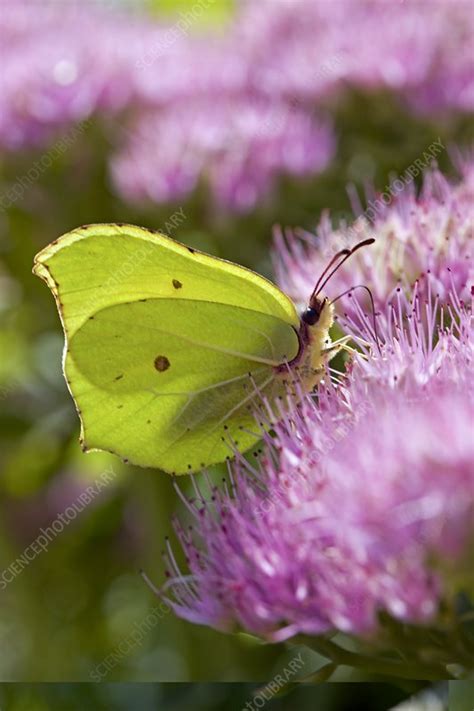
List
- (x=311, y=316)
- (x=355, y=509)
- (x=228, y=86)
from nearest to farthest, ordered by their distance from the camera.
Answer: (x=355, y=509), (x=311, y=316), (x=228, y=86)

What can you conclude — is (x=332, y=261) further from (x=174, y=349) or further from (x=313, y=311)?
(x=174, y=349)

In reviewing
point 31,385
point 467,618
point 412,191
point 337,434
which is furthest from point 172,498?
point 467,618

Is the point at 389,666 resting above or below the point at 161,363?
below

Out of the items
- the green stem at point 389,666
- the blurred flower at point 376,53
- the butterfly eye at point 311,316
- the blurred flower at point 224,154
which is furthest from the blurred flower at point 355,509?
the blurred flower at point 376,53

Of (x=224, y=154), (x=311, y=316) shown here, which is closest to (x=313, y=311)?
(x=311, y=316)

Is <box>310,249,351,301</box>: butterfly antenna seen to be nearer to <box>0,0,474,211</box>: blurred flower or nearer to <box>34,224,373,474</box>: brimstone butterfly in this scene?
<box>34,224,373,474</box>: brimstone butterfly

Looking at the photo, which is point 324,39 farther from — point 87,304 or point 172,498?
point 87,304

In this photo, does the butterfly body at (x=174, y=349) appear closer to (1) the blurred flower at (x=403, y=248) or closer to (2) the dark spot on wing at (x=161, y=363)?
(2) the dark spot on wing at (x=161, y=363)

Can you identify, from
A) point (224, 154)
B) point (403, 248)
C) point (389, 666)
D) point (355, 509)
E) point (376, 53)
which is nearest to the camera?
point (355, 509)
